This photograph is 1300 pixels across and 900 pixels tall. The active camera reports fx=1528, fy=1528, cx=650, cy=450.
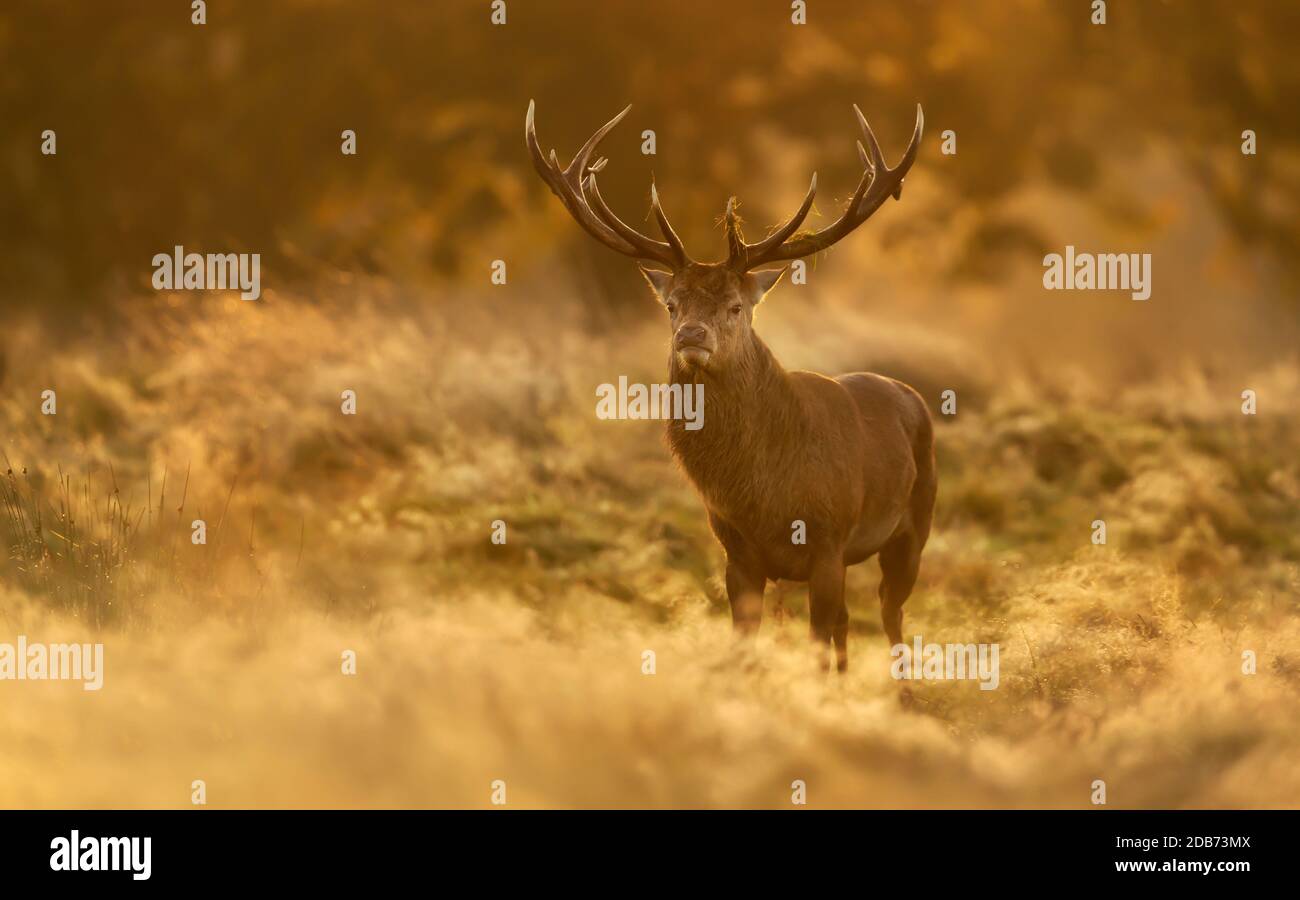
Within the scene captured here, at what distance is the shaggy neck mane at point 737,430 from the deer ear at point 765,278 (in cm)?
27

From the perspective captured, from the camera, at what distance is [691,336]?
7543 millimetres

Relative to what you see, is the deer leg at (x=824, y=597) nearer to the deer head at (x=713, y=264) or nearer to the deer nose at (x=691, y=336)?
the deer head at (x=713, y=264)

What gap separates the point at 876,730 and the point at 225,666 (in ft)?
10.0

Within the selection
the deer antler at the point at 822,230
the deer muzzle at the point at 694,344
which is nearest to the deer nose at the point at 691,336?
the deer muzzle at the point at 694,344

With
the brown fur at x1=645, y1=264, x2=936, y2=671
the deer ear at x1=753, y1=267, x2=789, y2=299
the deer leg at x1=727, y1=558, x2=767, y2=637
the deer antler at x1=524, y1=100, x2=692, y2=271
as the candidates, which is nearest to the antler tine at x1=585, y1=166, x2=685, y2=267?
the deer antler at x1=524, y1=100, x2=692, y2=271

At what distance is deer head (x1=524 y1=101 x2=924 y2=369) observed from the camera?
7781mm

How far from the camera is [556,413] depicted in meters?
13.0

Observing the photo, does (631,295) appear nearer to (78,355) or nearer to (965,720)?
(78,355)

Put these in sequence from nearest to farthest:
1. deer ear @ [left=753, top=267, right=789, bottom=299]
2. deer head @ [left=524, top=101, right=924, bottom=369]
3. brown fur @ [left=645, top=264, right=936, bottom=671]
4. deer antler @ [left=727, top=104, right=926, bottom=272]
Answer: deer head @ [left=524, top=101, right=924, bottom=369] → brown fur @ [left=645, top=264, right=936, bottom=671] → deer antler @ [left=727, top=104, right=926, bottom=272] → deer ear @ [left=753, top=267, right=789, bottom=299]

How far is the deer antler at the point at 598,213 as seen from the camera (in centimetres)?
814

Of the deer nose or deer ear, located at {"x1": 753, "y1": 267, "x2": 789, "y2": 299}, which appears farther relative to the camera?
deer ear, located at {"x1": 753, "y1": 267, "x2": 789, "y2": 299}

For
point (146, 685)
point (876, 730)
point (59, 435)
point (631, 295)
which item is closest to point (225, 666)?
point (146, 685)

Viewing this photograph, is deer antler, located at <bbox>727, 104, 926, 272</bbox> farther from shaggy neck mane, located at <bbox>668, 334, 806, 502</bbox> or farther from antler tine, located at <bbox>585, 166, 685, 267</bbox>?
shaggy neck mane, located at <bbox>668, 334, 806, 502</bbox>

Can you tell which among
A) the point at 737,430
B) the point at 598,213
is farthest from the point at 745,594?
the point at 598,213
